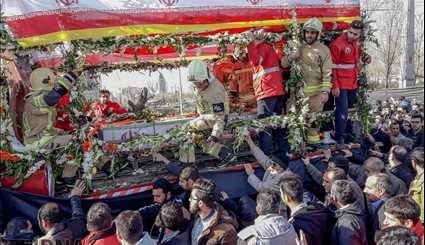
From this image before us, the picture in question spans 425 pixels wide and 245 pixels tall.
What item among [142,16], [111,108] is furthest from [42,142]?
[111,108]

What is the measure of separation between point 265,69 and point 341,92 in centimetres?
139

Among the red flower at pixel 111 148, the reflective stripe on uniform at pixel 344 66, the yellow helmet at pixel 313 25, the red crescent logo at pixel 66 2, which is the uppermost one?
the red crescent logo at pixel 66 2

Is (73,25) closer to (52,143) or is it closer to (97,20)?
(97,20)

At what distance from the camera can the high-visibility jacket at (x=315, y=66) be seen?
730 cm

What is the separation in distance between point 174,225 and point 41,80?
2.91 metres

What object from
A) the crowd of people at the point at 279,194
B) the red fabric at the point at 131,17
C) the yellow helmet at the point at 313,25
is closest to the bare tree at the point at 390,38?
the crowd of people at the point at 279,194

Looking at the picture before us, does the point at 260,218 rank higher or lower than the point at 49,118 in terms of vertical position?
lower

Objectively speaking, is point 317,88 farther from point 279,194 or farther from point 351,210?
point 351,210

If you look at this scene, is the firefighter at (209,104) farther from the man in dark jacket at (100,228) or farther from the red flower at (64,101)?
the man in dark jacket at (100,228)

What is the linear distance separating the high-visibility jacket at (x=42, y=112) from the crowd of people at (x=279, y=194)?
55mm

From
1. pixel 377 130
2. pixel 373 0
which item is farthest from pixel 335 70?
pixel 373 0

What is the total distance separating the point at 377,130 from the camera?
995 cm

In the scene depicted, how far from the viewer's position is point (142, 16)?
6.34 metres

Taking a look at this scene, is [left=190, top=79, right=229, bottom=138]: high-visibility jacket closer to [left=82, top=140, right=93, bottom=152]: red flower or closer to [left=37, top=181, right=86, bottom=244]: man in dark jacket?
[left=82, top=140, right=93, bottom=152]: red flower
